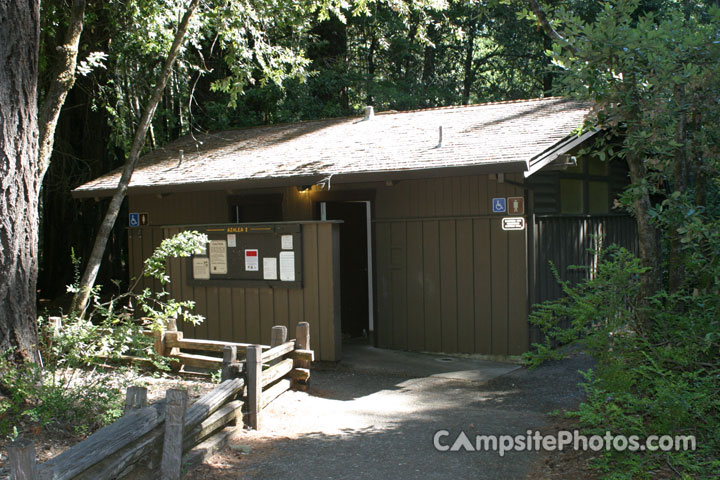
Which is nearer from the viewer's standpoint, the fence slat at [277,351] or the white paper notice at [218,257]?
the fence slat at [277,351]

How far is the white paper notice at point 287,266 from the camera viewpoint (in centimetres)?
962

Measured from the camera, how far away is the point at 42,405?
17.7 ft

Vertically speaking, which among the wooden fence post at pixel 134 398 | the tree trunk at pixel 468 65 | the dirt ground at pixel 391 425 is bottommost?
the dirt ground at pixel 391 425

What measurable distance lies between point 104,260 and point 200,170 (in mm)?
6729

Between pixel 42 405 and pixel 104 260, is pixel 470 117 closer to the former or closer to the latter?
pixel 42 405

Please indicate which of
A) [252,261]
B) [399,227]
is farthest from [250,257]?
[399,227]

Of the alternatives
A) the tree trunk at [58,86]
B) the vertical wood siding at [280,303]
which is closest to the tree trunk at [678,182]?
the vertical wood siding at [280,303]

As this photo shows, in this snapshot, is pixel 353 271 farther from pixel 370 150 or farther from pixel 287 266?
pixel 287 266

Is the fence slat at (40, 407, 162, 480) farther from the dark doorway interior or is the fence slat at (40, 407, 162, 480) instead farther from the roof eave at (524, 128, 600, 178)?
the dark doorway interior

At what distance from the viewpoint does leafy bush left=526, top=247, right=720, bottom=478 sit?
4688 mm

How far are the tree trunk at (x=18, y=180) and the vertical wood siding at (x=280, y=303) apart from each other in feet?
13.1

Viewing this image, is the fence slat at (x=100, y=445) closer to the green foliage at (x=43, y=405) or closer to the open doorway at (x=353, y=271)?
the green foliage at (x=43, y=405)

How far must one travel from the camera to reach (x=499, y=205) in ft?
31.3

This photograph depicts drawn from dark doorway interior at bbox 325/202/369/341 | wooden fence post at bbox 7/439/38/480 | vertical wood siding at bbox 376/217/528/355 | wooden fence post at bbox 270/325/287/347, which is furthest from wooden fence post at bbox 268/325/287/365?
wooden fence post at bbox 7/439/38/480
